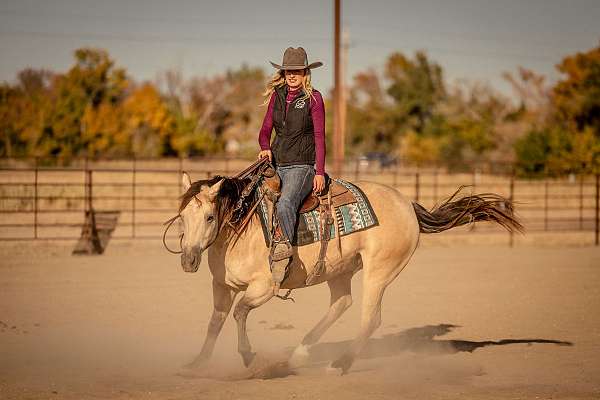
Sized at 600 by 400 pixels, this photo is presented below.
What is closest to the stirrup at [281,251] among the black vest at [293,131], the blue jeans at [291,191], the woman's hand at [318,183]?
the blue jeans at [291,191]

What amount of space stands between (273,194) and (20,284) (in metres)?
5.88

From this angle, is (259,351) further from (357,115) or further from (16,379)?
(357,115)

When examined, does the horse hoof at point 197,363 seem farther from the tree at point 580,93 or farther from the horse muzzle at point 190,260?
the tree at point 580,93

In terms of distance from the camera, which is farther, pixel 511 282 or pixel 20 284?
pixel 511 282

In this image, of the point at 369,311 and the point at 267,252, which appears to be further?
the point at 369,311

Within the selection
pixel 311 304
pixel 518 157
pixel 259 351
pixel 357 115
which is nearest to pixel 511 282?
pixel 311 304

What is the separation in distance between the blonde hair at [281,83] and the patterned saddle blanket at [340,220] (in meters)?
0.80

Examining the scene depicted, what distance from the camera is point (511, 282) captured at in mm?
11156

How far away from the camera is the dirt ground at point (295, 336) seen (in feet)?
17.3

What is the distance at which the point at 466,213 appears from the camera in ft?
22.5

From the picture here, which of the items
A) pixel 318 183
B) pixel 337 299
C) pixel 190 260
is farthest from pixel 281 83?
pixel 337 299

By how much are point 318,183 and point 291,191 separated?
25 cm

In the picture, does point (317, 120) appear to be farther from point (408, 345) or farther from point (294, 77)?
point (408, 345)

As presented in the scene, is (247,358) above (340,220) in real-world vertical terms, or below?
below
